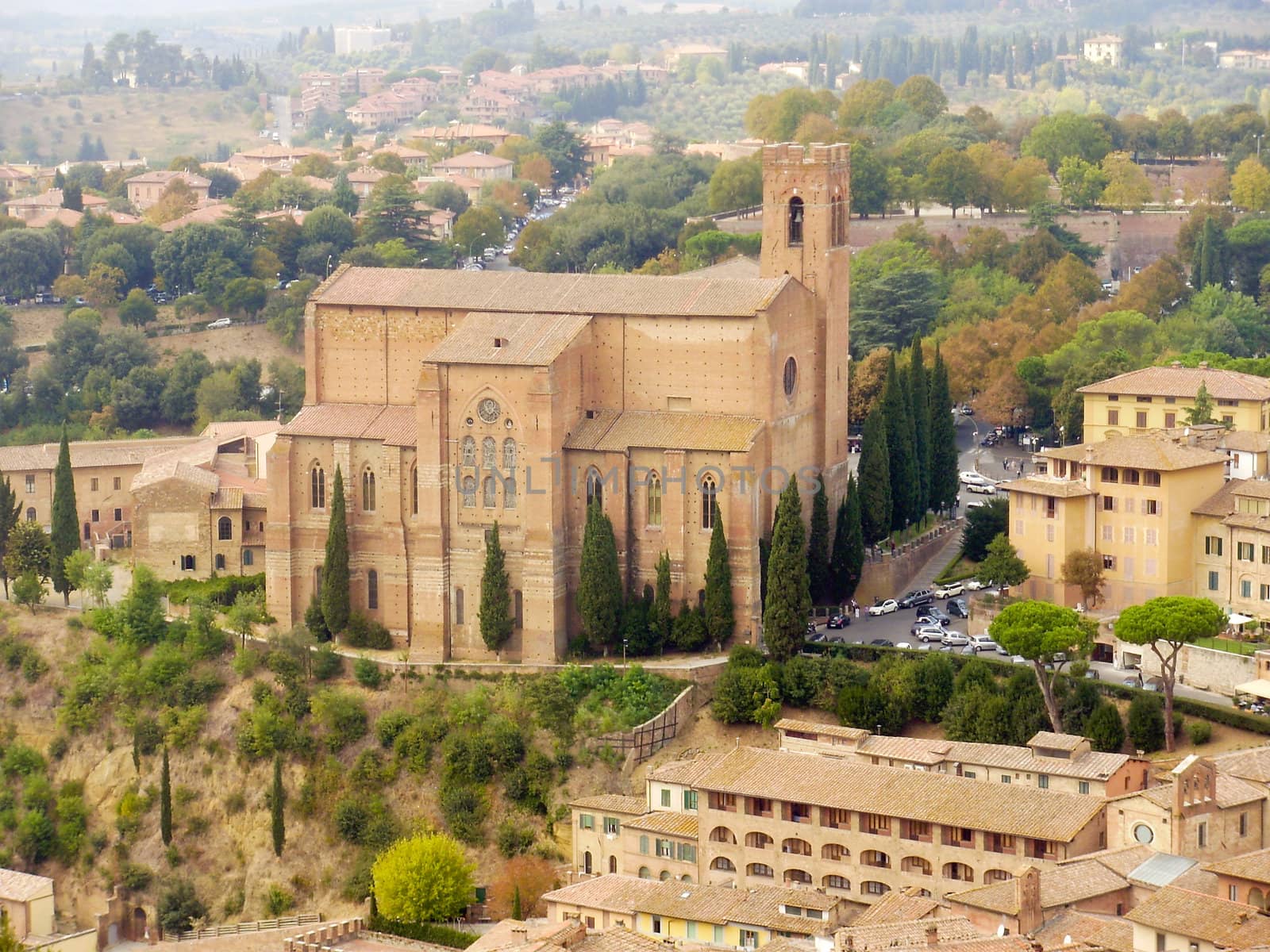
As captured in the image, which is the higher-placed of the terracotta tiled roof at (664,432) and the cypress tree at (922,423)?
the terracotta tiled roof at (664,432)

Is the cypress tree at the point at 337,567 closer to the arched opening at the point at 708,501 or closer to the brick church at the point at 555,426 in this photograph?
the brick church at the point at 555,426

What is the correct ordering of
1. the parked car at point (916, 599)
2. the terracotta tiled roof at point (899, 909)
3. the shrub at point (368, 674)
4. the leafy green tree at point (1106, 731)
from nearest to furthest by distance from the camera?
1. the terracotta tiled roof at point (899, 909)
2. the leafy green tree at point (1106, 731)
3. the shrub at point (368, 674)
4. the parked car at point (916, 599)

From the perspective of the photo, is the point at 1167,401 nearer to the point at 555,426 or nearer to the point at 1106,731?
the point at 1106,731

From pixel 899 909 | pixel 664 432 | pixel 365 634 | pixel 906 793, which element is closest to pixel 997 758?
pixel 906 793

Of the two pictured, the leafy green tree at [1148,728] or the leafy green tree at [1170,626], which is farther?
the leafy green tree at [1170,626]

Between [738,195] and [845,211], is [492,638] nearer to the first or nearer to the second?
[845,211]

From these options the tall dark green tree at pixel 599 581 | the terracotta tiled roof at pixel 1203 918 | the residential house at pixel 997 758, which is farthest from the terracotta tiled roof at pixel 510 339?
the terracotta tiled roof at pixel 1203 918
